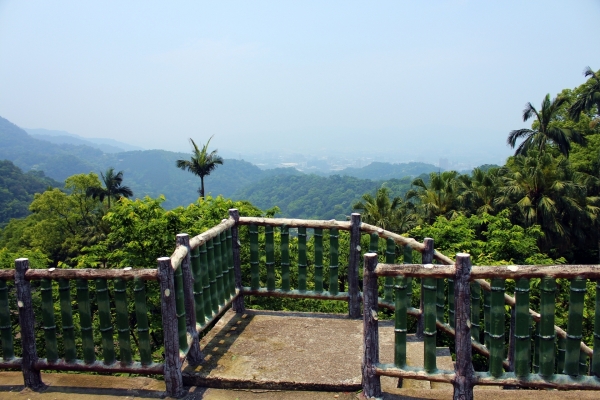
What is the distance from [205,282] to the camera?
16.1ft

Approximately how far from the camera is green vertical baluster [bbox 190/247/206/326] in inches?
182

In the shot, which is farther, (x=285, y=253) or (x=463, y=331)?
(x=285, y=253)

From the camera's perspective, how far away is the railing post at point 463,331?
3.47 metres

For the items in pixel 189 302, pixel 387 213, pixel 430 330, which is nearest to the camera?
pixel 430 330

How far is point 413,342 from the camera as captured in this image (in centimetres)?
519

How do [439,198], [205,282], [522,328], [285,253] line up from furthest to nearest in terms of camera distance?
[439,198] < [285,253] < [205,282] < [522,328]

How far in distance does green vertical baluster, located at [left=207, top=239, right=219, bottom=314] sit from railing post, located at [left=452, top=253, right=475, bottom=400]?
2.62 metres

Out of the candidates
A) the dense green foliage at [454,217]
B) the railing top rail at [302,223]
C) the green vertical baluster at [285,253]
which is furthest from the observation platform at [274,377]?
the dense green foliage at [454,217]

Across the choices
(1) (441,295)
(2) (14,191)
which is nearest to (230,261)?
(1) (441,295)

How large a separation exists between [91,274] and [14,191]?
10395 centimetres

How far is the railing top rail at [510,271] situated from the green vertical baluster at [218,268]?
224cm

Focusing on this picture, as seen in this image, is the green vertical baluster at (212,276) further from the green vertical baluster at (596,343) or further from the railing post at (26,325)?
the green vertical baluster at (596,343)

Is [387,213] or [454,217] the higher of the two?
[454,217]

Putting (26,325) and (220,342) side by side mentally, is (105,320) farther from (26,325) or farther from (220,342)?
(220,342)
